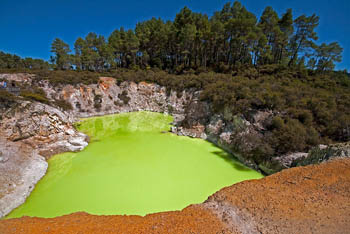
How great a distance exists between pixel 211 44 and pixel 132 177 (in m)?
29.9

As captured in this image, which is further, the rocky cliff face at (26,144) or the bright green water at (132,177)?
the rocky cliff face at (26,144)

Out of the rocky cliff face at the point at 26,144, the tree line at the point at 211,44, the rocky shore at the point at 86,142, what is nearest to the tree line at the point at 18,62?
the tree line at the point at 211,44

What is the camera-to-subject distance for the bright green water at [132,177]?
17.7 feet

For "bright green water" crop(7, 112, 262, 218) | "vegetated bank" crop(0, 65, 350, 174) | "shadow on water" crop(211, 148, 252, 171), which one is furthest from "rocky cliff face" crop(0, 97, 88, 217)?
"shadow on water" crop(211, 148, 252, 171)

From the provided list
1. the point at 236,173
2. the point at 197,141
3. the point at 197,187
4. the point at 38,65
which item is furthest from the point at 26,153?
the point at 38,65

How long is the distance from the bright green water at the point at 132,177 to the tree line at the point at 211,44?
69.5ft

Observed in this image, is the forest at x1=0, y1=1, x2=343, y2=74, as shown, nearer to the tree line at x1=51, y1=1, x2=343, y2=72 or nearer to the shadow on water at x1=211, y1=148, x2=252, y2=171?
the tree line at x1=51, y1=1, x2=343, y2=72

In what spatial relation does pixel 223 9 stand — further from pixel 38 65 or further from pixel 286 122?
pixel 38 65

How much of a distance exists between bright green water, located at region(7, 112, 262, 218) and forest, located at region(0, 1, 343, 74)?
21.0 metres

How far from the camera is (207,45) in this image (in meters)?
29.0

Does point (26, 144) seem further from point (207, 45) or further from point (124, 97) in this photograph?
point (207, 45)

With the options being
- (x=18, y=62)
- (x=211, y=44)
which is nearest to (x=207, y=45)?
(x=211, y=44)

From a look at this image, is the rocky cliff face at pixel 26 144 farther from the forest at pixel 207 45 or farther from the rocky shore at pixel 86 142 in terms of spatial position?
the forest at pixel 207 45

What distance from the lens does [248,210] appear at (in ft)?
11.2
